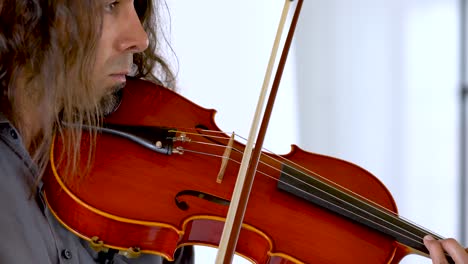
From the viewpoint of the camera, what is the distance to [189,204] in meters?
0.93

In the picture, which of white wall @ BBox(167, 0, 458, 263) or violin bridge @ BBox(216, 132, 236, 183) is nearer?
violin bridge @ BBox(216, 132, 236, 183)

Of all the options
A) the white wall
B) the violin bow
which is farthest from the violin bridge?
the white wall

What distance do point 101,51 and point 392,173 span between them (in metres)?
1.44

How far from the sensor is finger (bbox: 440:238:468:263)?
2.89 feet

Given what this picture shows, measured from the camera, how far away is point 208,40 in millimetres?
1579

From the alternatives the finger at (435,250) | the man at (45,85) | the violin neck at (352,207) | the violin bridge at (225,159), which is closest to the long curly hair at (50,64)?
the man at (45,85)

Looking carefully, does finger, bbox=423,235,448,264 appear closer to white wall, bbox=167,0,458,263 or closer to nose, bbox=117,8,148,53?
nose, bbox=117,8,148,53

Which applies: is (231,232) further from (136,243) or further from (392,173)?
(392,173)

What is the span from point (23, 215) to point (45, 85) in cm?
16

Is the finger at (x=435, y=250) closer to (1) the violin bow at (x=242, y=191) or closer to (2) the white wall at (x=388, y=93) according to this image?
Result: (1) the violin bow at (x=242, y=191)

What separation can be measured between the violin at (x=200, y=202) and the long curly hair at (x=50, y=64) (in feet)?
0.09

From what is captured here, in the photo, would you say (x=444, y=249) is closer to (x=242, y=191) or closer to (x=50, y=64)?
(x=242, y=191)

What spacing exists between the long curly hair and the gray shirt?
0.08ft

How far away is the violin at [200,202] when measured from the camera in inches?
34.9
